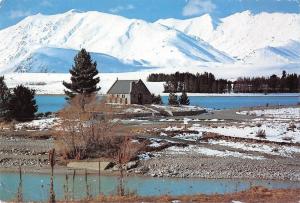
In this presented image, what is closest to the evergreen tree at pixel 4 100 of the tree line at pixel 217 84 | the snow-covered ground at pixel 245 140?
the snow-covered ground at pixel 245 140

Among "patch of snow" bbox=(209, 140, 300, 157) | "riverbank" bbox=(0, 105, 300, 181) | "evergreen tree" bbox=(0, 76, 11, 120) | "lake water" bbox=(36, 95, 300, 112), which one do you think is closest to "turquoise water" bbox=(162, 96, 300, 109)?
"lake water" bbox=(36, 95, 300, 112)

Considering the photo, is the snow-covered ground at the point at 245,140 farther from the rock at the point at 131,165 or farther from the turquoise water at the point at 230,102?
the turquoise water at the point at 230,102

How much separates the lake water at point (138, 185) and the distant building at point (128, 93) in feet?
147

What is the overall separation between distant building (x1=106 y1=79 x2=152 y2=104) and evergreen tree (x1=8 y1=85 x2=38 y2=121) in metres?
16.9

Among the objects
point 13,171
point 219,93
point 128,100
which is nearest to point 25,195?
point 13,171

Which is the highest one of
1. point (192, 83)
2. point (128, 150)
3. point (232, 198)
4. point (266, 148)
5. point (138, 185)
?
point (192, 83)

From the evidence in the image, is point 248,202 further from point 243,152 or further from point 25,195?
point 243,152

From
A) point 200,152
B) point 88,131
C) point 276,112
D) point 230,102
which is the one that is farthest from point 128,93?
point 230,102

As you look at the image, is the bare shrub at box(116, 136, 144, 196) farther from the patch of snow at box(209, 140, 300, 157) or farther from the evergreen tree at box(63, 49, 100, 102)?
the evergreen tree at box(63, 49, 100, 102)

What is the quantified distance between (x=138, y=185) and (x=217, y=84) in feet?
449

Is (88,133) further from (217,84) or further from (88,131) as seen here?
(217,84)

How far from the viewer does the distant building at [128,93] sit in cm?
7896

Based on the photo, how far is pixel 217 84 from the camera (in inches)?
6491

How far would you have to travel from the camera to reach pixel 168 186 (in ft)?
97.3
